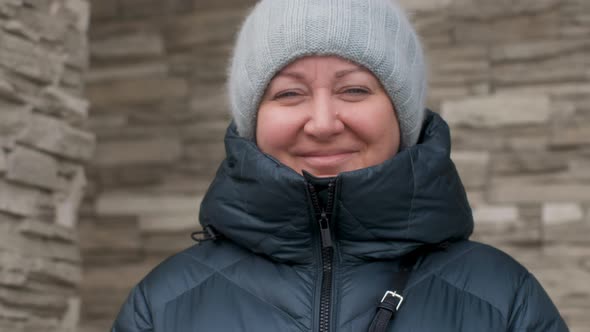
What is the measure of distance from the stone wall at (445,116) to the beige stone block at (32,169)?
1428 mm

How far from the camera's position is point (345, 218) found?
2.03m

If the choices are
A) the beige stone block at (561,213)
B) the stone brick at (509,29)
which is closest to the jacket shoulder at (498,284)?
the beige stone block at (561,213)

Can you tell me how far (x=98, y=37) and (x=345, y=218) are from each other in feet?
10.1

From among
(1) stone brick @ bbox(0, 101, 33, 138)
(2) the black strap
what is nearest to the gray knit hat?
(2) the black strap

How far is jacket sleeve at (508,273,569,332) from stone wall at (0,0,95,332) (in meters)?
1.64

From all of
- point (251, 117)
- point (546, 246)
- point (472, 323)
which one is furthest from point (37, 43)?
point (546, 246)

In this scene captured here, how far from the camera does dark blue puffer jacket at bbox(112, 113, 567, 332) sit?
1976mm

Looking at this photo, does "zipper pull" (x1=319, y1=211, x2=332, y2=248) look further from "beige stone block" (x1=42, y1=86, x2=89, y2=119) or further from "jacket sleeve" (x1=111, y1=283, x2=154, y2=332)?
"beige stone block" (x1=42, y1=86, x2=89, y2=119)

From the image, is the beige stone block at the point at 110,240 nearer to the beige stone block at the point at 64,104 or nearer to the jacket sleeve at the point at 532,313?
the beige stone block at the point at 64,104

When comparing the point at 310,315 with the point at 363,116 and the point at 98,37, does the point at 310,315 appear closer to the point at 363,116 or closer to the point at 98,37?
the point at 363,116

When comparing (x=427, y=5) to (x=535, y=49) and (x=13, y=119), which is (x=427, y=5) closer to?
(x=535, y=49)

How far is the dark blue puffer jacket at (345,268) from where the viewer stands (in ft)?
6.48

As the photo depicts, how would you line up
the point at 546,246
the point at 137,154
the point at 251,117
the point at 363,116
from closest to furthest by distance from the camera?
the point at 363,116, the point at 251,117, the point at 546,246, the point at 137,154

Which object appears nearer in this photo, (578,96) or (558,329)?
(558,329)
